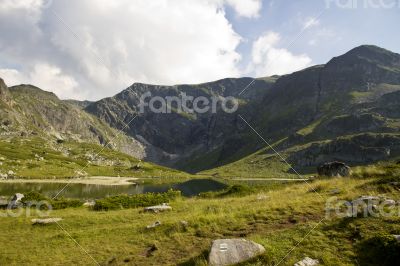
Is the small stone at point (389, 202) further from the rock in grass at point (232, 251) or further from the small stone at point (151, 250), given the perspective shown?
the small stone at point (151, 250)

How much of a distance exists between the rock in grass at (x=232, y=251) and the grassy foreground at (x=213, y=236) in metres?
0.39

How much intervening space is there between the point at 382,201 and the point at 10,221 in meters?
27.2

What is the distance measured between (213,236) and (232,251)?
3.90 metres

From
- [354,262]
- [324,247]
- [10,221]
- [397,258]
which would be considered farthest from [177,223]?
[10,221]

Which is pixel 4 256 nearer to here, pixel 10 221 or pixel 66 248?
pixel 66 248

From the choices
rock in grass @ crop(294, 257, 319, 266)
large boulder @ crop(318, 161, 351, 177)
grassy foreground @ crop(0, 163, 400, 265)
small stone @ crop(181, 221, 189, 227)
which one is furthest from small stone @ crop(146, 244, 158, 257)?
large boulder @ crop(318, 161, 351, 177)

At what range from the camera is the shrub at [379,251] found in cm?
1362

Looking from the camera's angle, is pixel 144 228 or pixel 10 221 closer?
pixel 144 228

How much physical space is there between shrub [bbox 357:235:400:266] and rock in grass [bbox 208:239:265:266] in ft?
13.1

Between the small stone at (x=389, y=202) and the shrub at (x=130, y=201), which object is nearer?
the small stone at (x=389, y=202)

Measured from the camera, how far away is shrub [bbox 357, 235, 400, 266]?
1362 centimetres

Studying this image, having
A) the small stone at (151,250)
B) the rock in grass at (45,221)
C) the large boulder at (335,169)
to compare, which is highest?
the large boulder at (335,169)

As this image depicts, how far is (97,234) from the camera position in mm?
22391

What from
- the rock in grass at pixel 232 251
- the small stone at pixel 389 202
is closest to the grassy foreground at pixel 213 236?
the rock in grass at pixel 232 251
